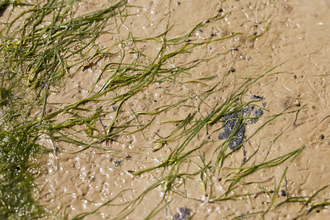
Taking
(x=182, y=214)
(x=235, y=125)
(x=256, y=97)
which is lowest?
(x=182, y=214)

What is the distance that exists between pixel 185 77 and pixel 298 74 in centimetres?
127

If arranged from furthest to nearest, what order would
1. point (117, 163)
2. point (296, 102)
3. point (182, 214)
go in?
1. point (296, 102)
2. point (117, 163)
3. point (182, 214)

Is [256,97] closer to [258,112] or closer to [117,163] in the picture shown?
[258,112]

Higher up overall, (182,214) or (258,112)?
(258,112)

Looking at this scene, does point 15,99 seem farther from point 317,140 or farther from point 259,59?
point 317,140

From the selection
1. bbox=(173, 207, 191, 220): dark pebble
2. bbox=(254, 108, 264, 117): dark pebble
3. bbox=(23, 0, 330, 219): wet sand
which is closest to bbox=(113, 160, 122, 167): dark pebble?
bbox=(23, 0, 330, 219): wet sand

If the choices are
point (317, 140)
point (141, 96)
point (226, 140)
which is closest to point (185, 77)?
point (141, 96)

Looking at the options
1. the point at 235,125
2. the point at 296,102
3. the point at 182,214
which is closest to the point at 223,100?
the point at 235,125

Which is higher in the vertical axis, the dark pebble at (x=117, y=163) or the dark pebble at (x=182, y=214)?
the dark pebble at (x=117, y=163)

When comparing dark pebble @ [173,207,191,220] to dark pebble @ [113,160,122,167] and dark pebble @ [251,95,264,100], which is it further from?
dark pebble @ [251,95,264,100]

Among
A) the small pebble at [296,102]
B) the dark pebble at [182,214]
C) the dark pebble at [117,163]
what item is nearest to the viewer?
the dark pebble at [182,214]

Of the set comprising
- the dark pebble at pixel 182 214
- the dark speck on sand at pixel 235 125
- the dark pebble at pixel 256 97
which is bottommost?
the dark pebble at pixel 182 214

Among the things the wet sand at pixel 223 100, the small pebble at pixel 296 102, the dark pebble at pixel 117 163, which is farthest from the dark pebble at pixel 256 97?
the dark pebble at pixel 117 163

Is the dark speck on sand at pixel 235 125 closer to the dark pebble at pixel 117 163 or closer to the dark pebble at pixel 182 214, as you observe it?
the dark pebble at pixel 182 214
